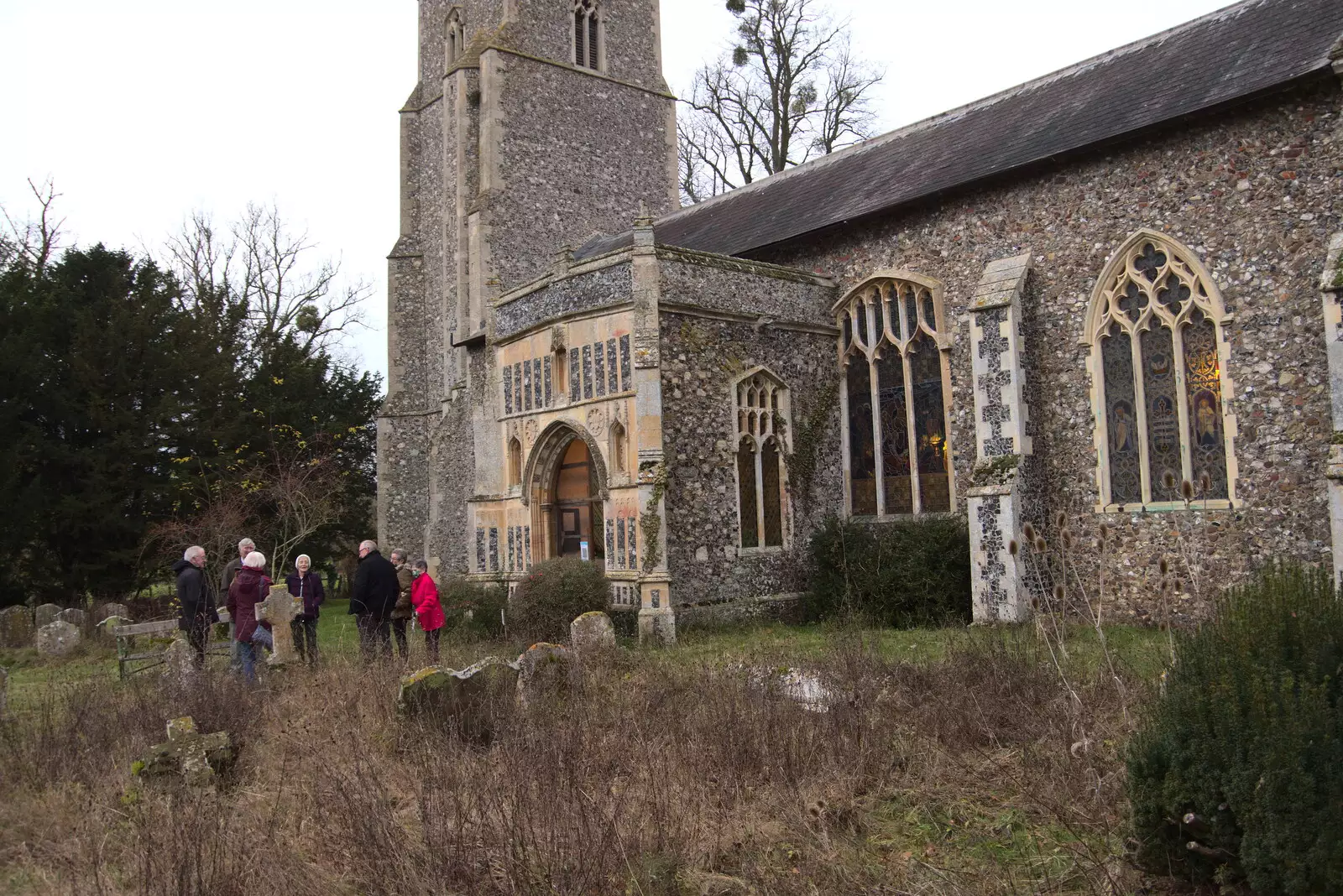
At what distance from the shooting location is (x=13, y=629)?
1586 centimetres

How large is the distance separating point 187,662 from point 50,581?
37.4ft

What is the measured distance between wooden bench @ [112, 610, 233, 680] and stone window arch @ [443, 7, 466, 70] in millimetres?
16297

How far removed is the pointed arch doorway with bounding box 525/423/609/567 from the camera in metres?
15.4

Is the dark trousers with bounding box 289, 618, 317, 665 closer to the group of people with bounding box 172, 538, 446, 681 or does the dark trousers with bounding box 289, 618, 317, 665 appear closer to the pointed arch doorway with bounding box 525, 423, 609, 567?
the group of people with bounding box 172, 538, 446, 681

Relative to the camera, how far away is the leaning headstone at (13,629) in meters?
15.8

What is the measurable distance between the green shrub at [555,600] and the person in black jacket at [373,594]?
2176 millimetres

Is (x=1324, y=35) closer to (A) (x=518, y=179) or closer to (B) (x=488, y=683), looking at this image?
(B) (x=488, y=683)

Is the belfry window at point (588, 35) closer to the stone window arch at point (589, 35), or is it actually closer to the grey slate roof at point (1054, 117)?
the stone window arch at point (589, 35)

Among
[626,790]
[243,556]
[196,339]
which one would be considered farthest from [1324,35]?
[196,339]

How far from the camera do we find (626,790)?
216 inches

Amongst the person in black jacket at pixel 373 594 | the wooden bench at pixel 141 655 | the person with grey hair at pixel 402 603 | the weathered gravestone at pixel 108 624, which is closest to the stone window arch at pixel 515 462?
the person with grey hair at pixel 402 603

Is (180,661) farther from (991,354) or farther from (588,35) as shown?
(588,35)

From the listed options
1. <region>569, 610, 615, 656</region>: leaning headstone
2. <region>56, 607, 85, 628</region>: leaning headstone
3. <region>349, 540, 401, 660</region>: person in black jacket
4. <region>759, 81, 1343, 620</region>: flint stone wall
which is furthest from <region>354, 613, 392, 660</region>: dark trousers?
<region>56, 607, 85, 628</region>: leaning headstone

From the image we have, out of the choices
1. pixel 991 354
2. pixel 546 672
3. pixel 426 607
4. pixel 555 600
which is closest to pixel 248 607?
pixel 426 607
